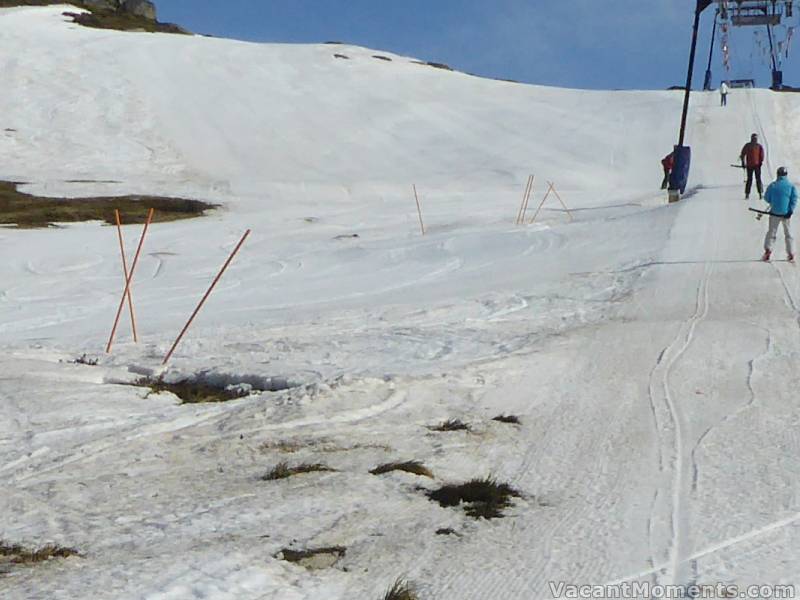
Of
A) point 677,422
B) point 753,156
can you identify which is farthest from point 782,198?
point 753,156

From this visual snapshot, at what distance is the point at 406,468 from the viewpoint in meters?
6.54

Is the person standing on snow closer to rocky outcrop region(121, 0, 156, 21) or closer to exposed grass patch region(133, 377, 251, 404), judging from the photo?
exposed grass patch region(133, 377, 251, 404)

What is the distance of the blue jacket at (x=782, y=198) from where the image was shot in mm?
16172

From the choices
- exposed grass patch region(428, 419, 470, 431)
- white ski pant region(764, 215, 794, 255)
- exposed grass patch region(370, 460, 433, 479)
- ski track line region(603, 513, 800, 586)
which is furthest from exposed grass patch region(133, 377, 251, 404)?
white ski pant region(764, 215, 794, 255)

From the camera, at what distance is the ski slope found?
16.6 ft

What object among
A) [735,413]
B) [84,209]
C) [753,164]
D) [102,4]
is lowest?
[735,413]

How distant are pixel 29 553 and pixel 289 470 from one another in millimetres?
1977

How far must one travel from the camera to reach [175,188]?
127 ft

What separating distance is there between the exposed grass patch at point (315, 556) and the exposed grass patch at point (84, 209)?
25021 mm

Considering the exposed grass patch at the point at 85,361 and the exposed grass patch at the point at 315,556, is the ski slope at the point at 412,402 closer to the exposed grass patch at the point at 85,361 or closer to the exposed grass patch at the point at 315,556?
the exposed grass patch at the point at 315,556

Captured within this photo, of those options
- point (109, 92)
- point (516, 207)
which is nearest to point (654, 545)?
point (516, 207)

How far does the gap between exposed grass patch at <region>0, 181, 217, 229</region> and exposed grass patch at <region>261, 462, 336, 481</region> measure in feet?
77.3

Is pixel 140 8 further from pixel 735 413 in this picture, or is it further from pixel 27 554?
pixel 27 554

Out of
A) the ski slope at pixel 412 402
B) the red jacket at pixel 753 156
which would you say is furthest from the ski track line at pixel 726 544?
the red jacket at pixel 753 156
